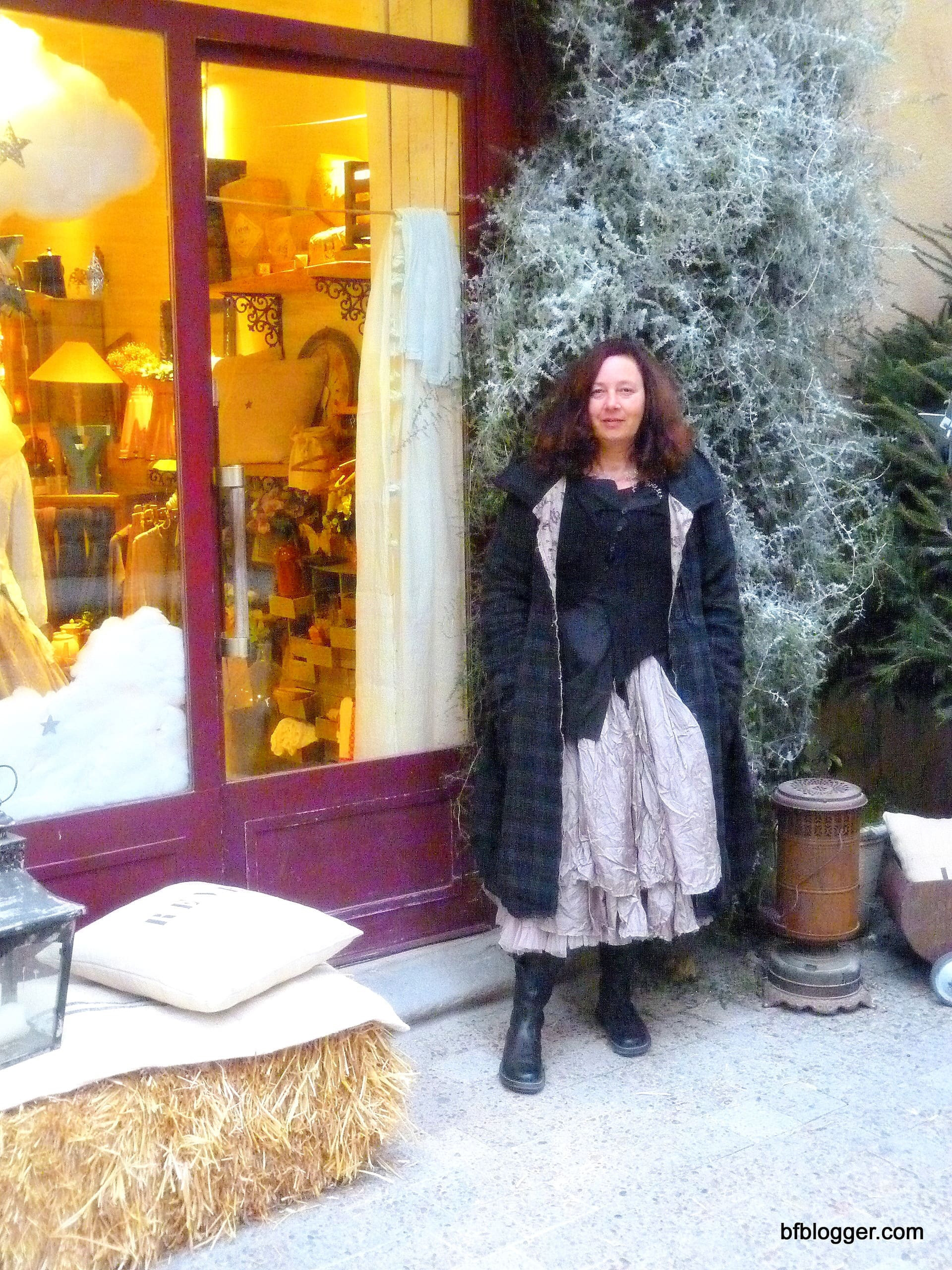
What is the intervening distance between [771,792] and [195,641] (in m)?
1.81

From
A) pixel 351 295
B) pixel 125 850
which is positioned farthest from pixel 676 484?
pixel 125 850

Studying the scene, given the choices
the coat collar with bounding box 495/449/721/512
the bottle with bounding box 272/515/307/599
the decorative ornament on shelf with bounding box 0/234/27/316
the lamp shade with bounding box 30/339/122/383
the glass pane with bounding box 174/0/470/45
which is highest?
the glass pane with bounding box 174/0/470/45

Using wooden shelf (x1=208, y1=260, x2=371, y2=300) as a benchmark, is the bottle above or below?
below

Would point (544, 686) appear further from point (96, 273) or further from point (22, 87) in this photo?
point (22, 87)

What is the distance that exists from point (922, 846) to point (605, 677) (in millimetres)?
1403

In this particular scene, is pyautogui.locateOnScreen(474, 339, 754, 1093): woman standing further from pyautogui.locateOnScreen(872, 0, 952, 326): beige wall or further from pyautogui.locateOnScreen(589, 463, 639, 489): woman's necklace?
pyautogui.locateOnScreen(872, 0, 952, 326): beige wall

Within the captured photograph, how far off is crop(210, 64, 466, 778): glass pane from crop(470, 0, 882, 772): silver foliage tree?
0.58ft

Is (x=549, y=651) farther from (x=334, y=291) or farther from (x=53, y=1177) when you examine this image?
(x=53, y=1177)

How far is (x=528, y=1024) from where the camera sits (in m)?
3.67

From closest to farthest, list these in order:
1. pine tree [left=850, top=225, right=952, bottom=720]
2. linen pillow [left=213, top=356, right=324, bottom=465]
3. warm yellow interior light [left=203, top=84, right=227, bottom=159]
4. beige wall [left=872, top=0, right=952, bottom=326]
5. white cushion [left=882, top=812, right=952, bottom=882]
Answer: warm yellow interior light [left=203, top=84, right=227, bottom=159] → linen pillow [left=213, top=356, right=324, bottom=465] → white cushion [left=882, top=812, right=952, bottom=882] → pine tree [left=850, top=225, right=952, bottom=720] → beige wall [left=872, top=0, right=952, bottom=326]

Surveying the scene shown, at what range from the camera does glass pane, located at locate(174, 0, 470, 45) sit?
148 inches

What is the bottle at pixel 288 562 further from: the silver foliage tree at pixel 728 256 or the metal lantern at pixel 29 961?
the metal lantern at pixel 29 961

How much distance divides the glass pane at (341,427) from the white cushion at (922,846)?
4.60 feet

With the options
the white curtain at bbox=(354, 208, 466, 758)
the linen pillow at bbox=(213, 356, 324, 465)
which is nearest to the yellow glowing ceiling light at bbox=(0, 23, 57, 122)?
the linen pillow at bbox=(213, 356, 324, 465)
